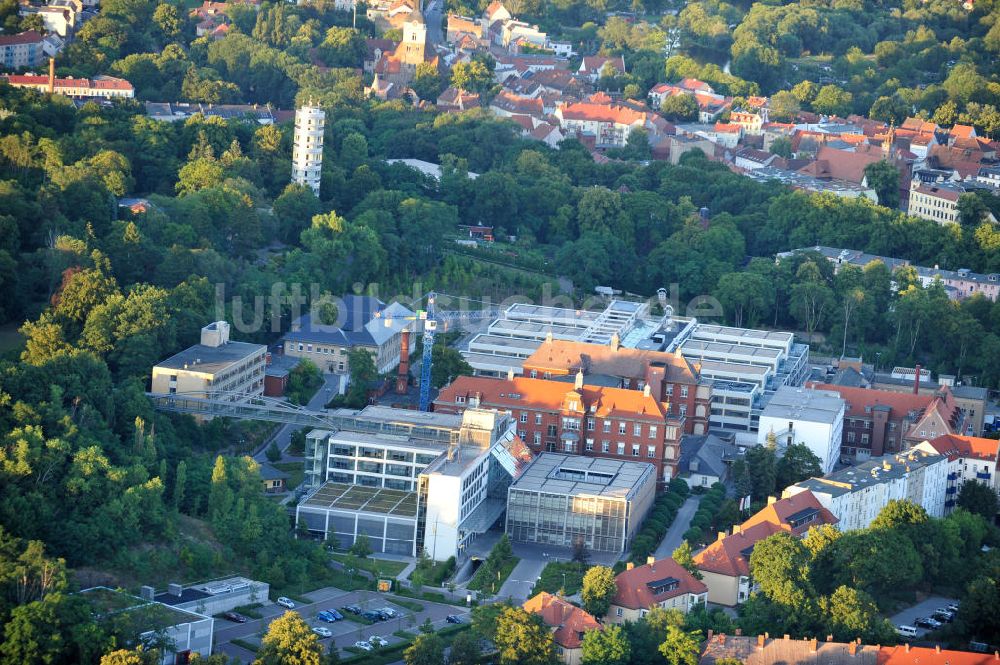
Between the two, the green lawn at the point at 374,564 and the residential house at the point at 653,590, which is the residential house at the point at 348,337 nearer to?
the green lawn at the point at 374,564

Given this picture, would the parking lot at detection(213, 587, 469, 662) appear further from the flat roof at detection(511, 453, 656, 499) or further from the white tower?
the white tower

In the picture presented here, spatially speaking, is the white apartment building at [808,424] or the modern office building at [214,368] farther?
the white apartment building at [808,424]

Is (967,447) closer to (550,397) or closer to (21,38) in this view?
(550,397)

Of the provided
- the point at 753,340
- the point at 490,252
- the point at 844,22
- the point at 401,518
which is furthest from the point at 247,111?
the point at 844,22

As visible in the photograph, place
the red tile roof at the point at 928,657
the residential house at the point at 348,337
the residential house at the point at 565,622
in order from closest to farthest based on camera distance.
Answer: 1. the red tile roof at the point at 928,657
2. the residential house at the point at 565,622
3. the residential house at the point at 348,337

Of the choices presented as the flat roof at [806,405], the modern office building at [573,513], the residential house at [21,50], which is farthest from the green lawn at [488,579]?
the residential house at [21,50]
